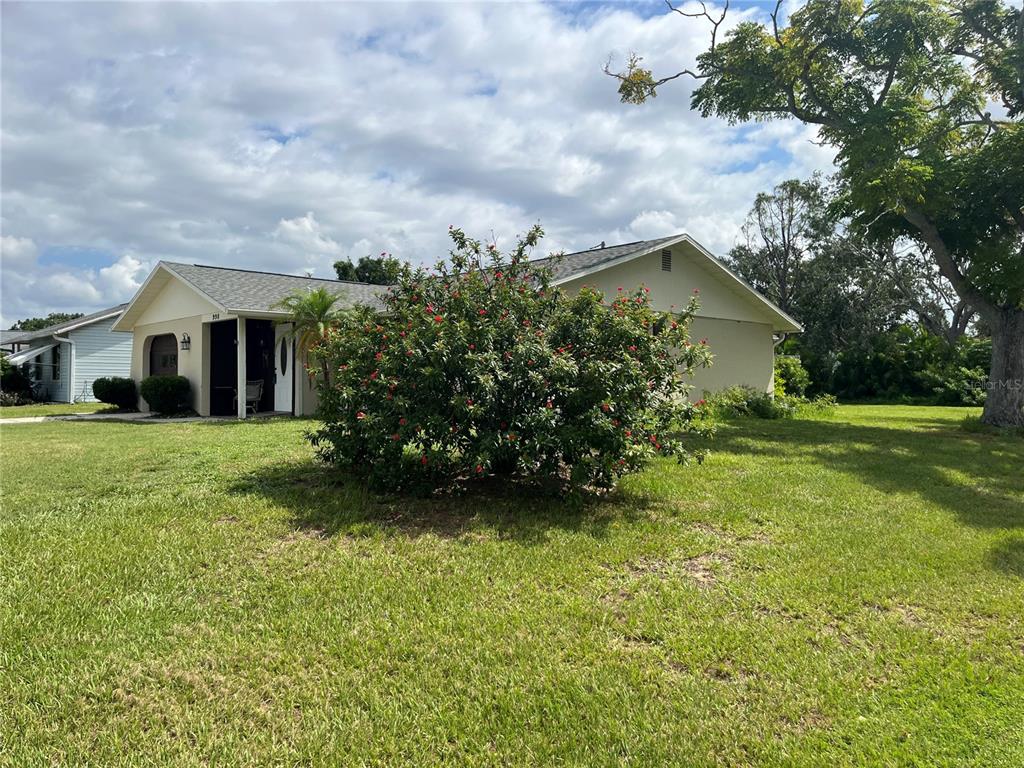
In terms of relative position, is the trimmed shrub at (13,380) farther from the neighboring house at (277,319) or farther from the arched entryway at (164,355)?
the arched entryway at (164,355)

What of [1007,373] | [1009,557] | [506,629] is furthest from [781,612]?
[1007,373]

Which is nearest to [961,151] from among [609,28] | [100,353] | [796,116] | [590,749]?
[796,116]

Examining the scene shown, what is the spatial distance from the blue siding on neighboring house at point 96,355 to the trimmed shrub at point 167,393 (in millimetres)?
9723

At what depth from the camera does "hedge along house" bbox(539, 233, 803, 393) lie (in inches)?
558

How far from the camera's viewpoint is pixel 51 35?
7609 mm

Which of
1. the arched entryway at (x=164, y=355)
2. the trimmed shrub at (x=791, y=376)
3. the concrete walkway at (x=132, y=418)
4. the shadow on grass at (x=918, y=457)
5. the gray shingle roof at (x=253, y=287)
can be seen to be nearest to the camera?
the shadow on grass at (x=918, y=457)

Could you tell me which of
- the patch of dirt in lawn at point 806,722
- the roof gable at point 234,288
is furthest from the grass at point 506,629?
the roof gable at point 234,288

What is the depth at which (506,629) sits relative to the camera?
11.3 ft

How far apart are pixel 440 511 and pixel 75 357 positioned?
80.1 ft

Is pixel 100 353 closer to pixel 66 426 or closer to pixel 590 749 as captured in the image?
pixel 66 426

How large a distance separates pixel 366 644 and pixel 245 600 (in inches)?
38.0

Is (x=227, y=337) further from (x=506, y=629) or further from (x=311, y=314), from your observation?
(x=506, y=629)

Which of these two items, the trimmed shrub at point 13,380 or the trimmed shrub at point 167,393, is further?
the trimmed shrub at point 13,380

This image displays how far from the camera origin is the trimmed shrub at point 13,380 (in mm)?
22422
